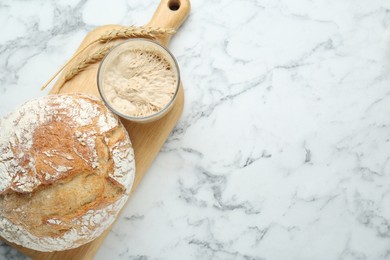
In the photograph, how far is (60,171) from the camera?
1.28 meters

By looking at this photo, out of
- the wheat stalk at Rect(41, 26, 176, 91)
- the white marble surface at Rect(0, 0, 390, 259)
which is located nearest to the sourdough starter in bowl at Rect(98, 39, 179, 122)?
the wheat stalk at Rect(41, 26, 176, 91)

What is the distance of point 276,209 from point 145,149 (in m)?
0.51

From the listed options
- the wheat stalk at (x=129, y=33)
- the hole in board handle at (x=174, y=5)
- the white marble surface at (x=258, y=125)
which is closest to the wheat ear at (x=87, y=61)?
the wheat stalk at (x=129, y=33)

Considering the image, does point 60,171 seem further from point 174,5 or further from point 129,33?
point 174,5

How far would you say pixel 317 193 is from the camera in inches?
64.3

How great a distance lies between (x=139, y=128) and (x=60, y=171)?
1.13 ft

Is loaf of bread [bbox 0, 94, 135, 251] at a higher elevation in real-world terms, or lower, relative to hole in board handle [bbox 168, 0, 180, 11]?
lower

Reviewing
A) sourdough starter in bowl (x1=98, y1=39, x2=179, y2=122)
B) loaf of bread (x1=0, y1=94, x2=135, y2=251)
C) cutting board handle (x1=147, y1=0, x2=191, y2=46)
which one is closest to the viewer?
loaf of bread (x1=0, y1=94, x2=135, y2=251)

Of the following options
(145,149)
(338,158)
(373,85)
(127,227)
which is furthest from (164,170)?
(373,85)

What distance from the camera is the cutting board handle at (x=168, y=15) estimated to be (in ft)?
5.18

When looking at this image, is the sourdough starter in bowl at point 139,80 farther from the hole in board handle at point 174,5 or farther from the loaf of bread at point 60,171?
the hole in board handle at point 174,5

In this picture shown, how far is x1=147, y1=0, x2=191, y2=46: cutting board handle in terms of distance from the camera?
1.58 m

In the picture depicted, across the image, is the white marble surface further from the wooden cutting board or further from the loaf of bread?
the loaf of bread

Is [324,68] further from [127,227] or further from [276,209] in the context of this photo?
[127,227]
